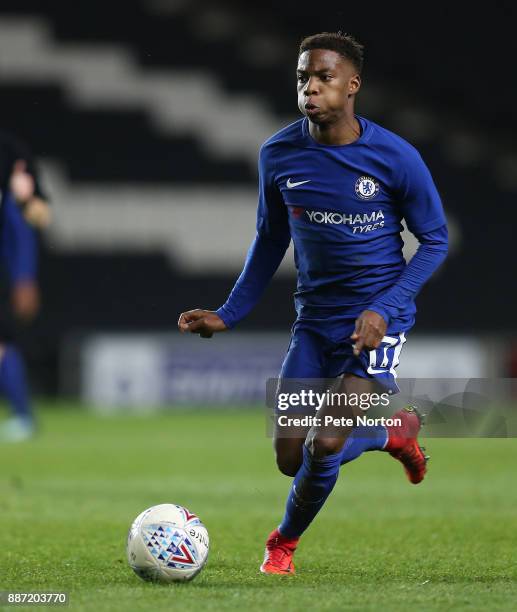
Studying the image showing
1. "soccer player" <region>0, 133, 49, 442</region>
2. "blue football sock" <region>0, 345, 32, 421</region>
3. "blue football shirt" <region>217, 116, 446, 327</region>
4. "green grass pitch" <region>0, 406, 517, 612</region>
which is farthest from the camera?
"blue football sock" <region>0, 345, 32, 421</region>

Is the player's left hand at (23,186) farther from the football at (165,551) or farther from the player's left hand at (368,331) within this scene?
the player's left hand at (368,331)

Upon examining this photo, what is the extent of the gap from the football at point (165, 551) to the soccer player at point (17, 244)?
10.5 feet

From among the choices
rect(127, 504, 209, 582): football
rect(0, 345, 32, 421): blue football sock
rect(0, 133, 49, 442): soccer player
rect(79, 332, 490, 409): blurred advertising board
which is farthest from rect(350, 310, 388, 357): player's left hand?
rect(79, 332, 490, 409): blurred advertising board

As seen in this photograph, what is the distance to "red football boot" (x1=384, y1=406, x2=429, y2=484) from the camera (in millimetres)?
4738

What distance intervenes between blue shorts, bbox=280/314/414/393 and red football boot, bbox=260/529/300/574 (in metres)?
0.55

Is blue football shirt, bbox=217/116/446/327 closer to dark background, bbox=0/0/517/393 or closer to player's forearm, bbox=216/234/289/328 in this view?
player's forearm, bbox=216/234/289/328

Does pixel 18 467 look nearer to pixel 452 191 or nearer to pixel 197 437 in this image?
pixel 197 437

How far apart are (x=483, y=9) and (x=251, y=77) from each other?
10.8 ft

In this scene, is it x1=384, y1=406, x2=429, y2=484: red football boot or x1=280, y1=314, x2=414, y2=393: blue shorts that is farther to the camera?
x1=384, y1=406, x2=429, y2=484: red football boot

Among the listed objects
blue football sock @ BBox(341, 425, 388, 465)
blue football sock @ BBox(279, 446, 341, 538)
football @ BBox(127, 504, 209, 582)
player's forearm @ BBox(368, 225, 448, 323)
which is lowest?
football @ BBox(127, 504, 209, 582)

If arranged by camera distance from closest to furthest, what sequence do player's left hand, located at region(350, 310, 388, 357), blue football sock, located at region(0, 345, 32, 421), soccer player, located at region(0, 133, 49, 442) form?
player's left hand, located at region(350, 310, 388, 357) < soccer player, located at region(0, 133, 49, 442) < blue football sock, located at region(0, 345, 32, 421)

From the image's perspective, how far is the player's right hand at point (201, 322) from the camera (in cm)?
449

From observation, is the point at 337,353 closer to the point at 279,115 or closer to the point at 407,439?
the point at 407,439

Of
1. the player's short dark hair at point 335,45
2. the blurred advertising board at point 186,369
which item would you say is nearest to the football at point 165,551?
the player's short dark hair at point 335,45
